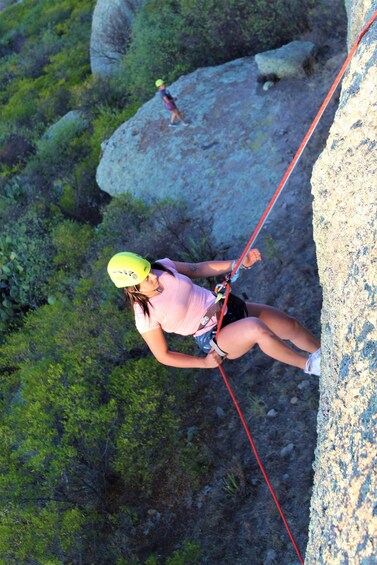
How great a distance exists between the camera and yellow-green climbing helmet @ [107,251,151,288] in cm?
415

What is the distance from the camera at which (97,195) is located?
12266 mm

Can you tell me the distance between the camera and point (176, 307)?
436cm

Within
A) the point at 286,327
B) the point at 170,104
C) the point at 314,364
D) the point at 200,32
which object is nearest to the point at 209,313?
the point at 286,327

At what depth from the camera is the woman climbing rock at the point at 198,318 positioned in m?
4.19

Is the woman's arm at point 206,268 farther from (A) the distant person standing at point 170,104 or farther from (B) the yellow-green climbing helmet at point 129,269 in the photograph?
(A) the distant person standing at point 170,104

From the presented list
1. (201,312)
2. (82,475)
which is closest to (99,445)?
(82,475)

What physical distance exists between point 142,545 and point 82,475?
86 cm

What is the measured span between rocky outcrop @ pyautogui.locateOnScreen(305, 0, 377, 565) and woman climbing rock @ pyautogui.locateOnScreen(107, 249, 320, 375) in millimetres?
805

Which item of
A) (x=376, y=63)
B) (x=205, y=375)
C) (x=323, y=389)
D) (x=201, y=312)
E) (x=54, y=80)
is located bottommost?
(x=54, y=80)

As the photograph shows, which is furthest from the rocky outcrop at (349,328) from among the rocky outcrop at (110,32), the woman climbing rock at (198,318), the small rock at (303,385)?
the rocky outcrop at (110,32)

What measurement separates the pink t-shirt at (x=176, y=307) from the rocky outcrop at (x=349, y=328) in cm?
118

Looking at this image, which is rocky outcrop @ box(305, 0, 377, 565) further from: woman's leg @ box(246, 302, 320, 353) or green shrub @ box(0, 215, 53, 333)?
green shrub @ box(0, 215, 53, 333)

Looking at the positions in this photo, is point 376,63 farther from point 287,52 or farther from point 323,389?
point 287,52

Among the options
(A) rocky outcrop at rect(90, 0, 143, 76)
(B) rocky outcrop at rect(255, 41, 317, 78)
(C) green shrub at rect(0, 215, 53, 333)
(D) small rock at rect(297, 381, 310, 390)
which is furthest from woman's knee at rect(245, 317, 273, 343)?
(A) rocky outcrop at rect(90, 0, 143, 76)
